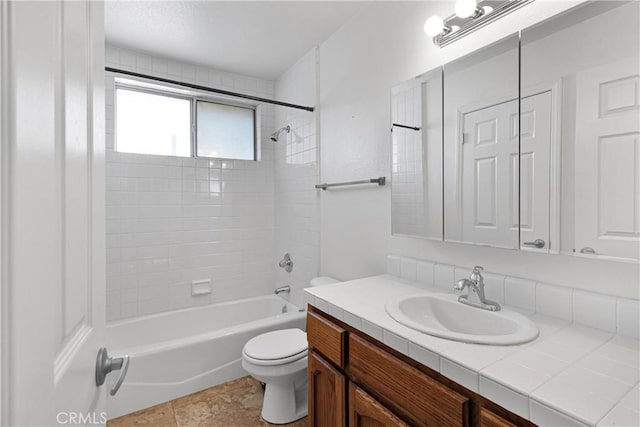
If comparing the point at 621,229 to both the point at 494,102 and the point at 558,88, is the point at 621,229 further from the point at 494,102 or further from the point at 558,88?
the point at 494,102

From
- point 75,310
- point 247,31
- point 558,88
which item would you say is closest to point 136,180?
point 247,31

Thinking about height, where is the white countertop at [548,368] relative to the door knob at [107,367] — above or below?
below

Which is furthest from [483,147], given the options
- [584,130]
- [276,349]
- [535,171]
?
[276,349]

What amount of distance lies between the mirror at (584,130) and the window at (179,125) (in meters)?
2.54

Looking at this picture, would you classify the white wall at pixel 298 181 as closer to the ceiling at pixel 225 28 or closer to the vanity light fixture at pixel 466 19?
the ceiling at pixel 225 28

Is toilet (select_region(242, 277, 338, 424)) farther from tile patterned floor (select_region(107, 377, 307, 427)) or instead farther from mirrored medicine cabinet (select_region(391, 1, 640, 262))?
mirrored medicine cabinet (select_region(391, 1, 640, 262))

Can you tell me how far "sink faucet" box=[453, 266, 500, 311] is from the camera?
3.88 feet

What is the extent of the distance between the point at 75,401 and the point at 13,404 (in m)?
0.27

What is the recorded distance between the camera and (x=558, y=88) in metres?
1.06

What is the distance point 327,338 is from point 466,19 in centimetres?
151

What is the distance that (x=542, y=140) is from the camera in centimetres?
111

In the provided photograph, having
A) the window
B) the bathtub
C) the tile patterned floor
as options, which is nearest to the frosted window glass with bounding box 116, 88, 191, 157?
the window

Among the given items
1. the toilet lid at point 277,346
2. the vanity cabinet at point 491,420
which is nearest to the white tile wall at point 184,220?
the toilet lid at point 277,346

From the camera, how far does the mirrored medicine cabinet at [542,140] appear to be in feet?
3.08
